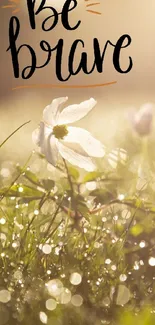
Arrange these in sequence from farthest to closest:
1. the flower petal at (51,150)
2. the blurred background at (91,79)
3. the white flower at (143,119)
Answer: the blurred background at (91,79) < the white flower at (143,119) < the flower petal at (51,150)

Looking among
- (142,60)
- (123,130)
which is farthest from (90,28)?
(123,130)

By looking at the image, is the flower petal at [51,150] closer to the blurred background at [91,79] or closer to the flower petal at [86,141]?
the flower petal at [86,141]

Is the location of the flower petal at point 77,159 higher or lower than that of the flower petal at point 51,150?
lower

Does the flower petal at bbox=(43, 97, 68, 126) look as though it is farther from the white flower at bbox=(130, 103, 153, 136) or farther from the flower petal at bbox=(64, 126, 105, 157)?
the white flower at bbox=(130, 103, 153, 136)

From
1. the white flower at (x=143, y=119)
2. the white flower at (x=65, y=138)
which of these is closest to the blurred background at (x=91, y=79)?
the white flower at (x=143, y=119)

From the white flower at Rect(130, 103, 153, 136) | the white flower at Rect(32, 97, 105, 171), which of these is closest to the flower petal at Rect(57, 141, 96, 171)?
the white flower at Rect(32, 97, 105, 171)

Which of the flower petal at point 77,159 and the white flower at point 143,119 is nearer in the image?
the flower petal at point 77,159

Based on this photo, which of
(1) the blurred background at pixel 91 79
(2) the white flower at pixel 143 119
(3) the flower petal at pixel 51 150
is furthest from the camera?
(1) the blurred background at pixel 91 79

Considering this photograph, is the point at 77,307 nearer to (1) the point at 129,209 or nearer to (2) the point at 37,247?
(2) the point at 37,247
